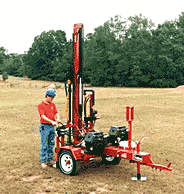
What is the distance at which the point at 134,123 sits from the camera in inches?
513

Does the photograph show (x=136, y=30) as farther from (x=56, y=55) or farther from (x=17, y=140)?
(x=17, y=140)

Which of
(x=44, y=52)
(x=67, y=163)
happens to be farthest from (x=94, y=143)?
(x=44, y=52)

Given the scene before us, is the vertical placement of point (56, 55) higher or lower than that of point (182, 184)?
higher

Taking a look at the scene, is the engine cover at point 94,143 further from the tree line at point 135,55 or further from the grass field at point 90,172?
the tree line at point 135,55

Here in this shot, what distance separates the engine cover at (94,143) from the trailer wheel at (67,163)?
383 mm

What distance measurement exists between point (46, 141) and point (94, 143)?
4.32 feet

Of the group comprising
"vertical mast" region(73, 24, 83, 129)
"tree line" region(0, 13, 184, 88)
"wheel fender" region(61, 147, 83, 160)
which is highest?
"tree line" region(0, 13, 184, 88)

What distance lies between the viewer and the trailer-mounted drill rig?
571 cm

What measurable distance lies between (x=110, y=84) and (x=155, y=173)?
62.1 m

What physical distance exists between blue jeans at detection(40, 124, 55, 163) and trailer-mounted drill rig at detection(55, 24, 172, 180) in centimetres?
21

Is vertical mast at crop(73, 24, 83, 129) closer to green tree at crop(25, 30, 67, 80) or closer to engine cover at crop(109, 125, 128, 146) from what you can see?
engine cover at crop(109, 125, 128, 146)

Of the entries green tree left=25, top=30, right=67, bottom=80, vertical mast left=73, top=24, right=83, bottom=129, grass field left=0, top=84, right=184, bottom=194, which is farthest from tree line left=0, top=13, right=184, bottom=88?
vertical mast left=73, top=24, right=83, bottom=129

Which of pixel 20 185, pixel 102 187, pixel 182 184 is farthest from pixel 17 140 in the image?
pixel 182 184

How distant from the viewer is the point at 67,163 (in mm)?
6211
